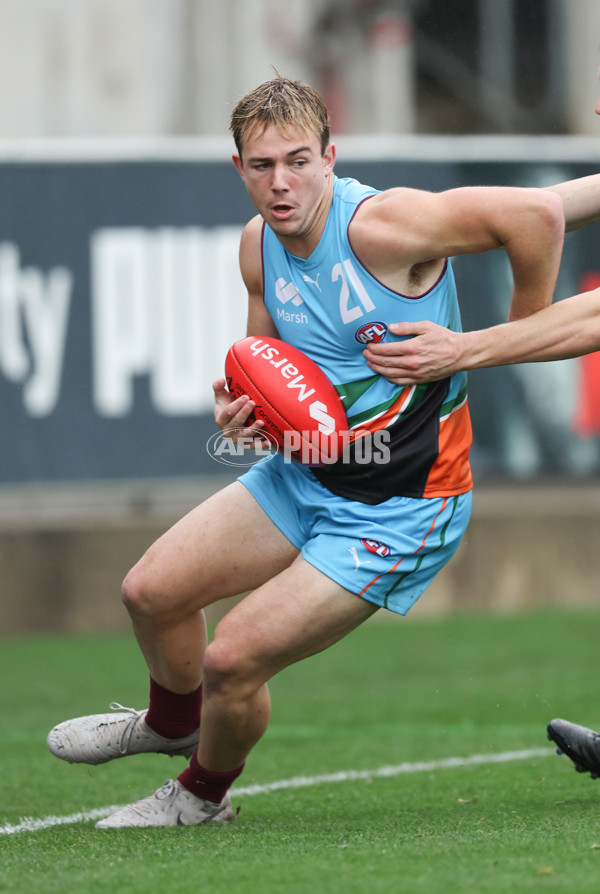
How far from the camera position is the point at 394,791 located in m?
5.25

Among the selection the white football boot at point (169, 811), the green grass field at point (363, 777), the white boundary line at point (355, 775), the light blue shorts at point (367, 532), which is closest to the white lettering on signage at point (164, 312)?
the green grass field at point (363, 777)

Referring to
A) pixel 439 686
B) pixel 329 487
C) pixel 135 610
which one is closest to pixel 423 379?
pixel 329 487

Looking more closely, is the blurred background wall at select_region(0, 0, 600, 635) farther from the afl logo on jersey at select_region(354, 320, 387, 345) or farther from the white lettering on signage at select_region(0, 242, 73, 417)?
the afl logo on jersey at select_region(354, 320, 387, 345)

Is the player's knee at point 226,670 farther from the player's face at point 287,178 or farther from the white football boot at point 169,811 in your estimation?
the player's face at point 287,178

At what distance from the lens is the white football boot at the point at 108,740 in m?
4.70

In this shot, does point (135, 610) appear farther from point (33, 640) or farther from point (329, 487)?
point (33, 640)

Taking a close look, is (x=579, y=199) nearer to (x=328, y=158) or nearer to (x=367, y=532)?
(x=328, y=158)

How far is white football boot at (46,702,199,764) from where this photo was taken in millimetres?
4695

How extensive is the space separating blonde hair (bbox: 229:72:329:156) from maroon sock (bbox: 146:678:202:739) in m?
1.84

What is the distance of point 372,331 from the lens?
169 inches

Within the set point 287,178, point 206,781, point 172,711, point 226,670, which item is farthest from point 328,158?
point 206,781

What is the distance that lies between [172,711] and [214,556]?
0.64 m

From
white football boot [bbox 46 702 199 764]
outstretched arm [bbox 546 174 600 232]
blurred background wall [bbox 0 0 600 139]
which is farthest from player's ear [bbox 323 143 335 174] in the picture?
blurred background wall [bbox 0 0 600 139]

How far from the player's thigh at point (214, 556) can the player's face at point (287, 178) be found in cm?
94
